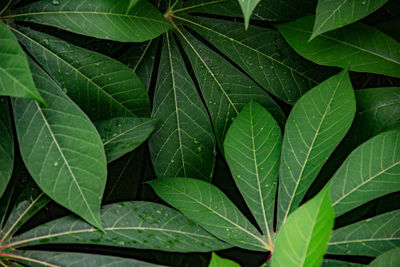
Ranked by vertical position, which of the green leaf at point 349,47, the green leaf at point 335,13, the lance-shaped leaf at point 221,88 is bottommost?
the lance-shaped leaf at point 221,88

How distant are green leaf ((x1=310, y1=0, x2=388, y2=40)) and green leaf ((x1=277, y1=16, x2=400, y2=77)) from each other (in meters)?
0.09

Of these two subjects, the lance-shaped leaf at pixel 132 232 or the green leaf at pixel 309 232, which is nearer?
the green leaf at pixel 309 232

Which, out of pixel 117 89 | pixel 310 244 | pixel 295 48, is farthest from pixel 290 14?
pixel 310 244

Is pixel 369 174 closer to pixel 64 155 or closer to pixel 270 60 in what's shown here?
pixel 270 60

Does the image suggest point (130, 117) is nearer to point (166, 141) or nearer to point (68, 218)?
point (166, 141)

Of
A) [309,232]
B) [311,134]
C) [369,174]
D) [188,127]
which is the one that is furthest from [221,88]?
[309,232]

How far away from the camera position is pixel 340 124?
0.75 metres

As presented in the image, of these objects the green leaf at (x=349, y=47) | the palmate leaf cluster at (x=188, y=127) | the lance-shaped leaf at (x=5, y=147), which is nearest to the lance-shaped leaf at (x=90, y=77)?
the palmate leaf cluster at (x=188, y=127)

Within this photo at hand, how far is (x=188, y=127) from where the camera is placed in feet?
2.84

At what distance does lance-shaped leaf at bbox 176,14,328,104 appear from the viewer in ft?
2.87

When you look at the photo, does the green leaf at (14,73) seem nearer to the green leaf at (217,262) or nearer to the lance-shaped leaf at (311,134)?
the green leaf at (217,262)

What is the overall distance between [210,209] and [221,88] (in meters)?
0.26

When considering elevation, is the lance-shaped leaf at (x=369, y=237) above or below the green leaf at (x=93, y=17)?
below

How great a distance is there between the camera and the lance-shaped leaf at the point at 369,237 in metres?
0.70
